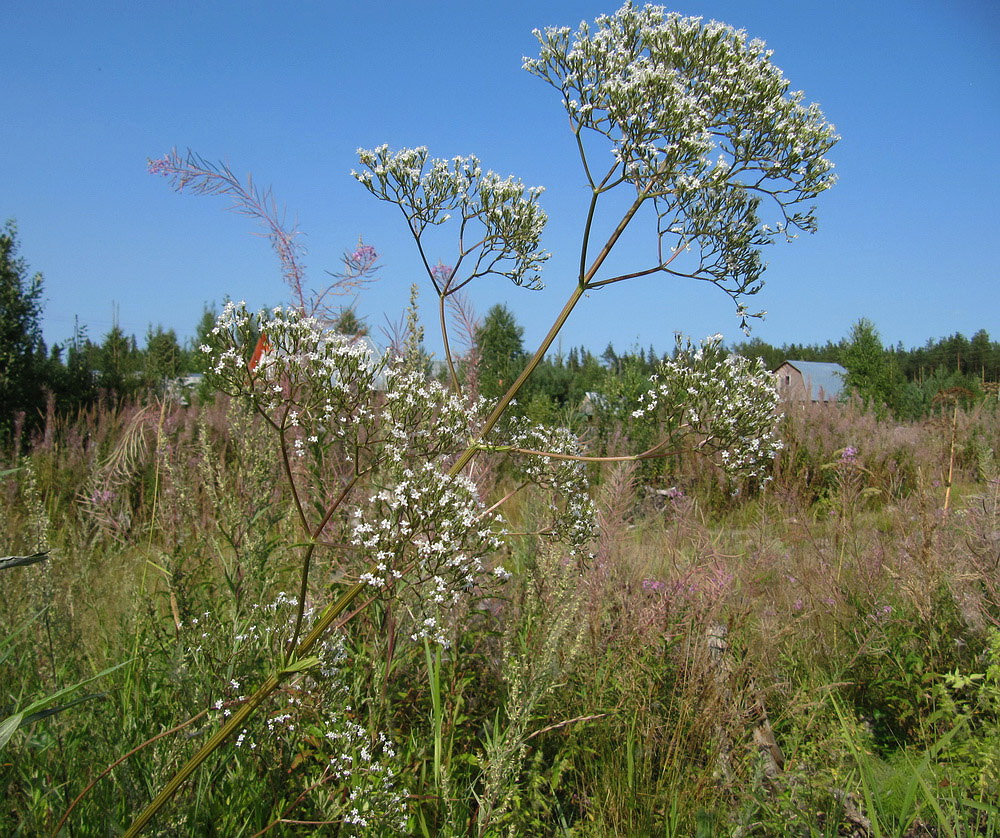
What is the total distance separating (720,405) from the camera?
6.64ft

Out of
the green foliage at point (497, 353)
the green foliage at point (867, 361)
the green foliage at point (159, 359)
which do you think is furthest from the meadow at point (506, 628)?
the green foliage at point (867, 361)

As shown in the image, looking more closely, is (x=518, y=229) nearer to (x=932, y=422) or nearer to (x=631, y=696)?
(x=631, y=696)

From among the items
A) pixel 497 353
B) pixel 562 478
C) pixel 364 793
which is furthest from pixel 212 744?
pixel 497 353

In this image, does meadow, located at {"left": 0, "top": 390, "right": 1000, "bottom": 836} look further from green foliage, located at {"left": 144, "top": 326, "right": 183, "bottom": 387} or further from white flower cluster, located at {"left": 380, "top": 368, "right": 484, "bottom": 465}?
green foliage, located at {"left": 144, "top": 326, "right": 183, "bottom": 387}

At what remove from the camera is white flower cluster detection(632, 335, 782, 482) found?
2027 millimetres

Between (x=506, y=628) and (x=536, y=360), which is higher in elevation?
(x=536, y=360)

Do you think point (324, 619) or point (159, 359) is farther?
point (159, 359)

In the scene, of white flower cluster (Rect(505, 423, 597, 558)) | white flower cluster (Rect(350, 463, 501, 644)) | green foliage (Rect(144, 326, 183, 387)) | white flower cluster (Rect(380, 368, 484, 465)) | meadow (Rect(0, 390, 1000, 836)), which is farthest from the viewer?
green foliage (Rect(144, 326, 183, 387))

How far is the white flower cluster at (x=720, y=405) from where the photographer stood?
203 centimetres

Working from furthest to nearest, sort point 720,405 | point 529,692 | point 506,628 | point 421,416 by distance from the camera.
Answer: point 506,628, point 529,692, point 720,405, point 421,416

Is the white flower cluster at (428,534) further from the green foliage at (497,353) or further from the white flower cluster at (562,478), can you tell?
the green foliage at (497,353)

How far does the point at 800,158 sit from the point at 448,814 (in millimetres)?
2578

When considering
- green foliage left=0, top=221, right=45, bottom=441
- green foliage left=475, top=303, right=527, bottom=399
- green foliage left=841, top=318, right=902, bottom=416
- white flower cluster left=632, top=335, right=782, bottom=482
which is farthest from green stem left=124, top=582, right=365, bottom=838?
green foliage left=841, top=318, right=902, bottom=416

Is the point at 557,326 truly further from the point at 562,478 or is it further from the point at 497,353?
the point at 497,353
